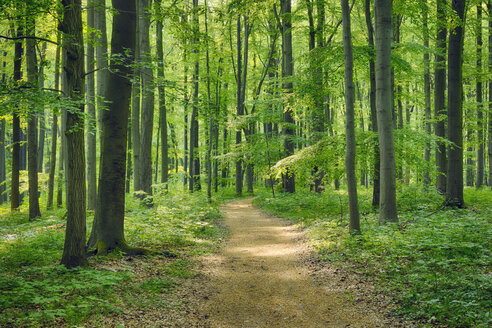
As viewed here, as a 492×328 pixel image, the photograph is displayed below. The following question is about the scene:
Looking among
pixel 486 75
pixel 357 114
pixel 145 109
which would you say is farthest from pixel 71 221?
pixel 357 114

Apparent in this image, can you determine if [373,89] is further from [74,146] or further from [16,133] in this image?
[16,133]

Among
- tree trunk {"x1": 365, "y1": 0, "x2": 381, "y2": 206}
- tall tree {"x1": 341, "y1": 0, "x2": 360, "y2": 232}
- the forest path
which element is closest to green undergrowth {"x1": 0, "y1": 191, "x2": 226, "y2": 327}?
the forest path

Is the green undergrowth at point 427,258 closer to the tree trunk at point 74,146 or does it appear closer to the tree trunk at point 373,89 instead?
the tree trunk at point 373,89

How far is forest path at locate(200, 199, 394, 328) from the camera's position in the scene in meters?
4.58

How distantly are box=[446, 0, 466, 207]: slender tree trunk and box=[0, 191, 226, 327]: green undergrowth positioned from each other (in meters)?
7.52

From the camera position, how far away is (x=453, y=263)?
543 cm

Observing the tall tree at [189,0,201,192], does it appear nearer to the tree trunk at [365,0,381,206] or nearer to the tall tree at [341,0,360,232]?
the tall tree at [341,0,360,232]

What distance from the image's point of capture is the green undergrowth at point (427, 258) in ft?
13.1

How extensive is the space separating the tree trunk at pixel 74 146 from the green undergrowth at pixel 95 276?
14.1 inches

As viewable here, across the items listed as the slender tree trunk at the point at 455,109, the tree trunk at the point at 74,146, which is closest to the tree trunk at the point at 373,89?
the slender tree trunk at the point at 455,109

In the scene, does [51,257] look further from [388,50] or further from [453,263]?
[388,50]

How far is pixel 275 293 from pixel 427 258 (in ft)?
9.14

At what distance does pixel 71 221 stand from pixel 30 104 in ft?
6.54

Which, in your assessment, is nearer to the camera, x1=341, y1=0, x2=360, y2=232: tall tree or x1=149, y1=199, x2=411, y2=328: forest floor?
x1=149, y1=199, x2=411, y2=328: forest floor
